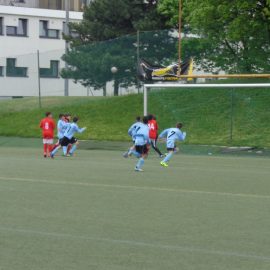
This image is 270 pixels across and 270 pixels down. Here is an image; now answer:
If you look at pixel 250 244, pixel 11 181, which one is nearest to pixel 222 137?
pixel 11 181

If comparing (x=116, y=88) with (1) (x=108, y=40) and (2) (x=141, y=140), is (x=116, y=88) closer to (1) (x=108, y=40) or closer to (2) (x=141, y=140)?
(1) (x=108, y=40)

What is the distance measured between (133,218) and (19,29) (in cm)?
5821

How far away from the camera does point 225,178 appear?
21875 millimetres

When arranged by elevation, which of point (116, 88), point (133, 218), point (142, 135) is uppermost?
point (116, 88)

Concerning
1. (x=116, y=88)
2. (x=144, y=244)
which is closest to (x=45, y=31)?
(x=116, y=88)

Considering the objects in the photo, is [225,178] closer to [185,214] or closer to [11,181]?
[11,181]

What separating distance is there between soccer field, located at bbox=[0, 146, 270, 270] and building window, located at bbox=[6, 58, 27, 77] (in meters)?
20.4

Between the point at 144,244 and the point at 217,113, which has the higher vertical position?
the point at 144,244

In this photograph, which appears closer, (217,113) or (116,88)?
(217,113)

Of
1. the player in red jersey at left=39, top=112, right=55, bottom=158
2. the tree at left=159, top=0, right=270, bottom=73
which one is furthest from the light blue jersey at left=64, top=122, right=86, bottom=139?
the tree at left=159, top=0, right=270, bottom=73

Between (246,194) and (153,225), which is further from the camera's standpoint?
(246,194)

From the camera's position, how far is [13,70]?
46219 mm

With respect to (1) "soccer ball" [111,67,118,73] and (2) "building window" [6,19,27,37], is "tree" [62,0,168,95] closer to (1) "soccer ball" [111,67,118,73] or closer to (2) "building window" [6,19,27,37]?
(1) "soccer ball" [111,67,118,73]

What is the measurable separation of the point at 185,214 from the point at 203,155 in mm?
18944
